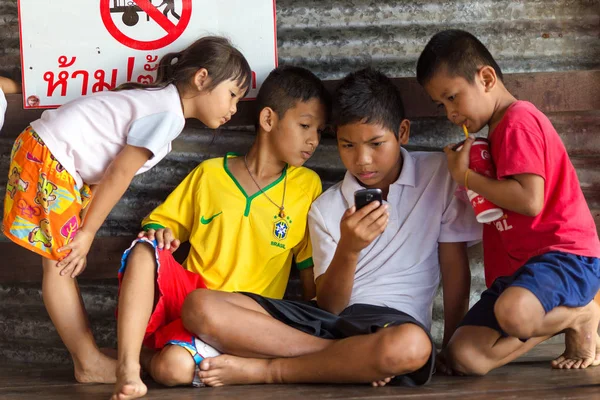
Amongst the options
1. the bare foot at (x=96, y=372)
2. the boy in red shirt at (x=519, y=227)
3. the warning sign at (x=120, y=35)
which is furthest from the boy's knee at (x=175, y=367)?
the warning sign at (x=120, y=35)

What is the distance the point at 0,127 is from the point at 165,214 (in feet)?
2.38

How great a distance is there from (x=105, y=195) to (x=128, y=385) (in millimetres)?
664

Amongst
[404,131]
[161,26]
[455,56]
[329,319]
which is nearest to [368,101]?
[404,131]

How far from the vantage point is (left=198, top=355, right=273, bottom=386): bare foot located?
2342mm

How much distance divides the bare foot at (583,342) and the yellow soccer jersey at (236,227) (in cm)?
98

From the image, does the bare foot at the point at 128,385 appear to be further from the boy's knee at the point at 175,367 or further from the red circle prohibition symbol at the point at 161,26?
the red circle prohibition symbol at the point at 161,26

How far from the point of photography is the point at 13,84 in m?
2.95

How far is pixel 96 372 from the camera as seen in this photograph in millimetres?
2506

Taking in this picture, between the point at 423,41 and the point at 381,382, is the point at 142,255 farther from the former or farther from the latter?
the point at 423,41

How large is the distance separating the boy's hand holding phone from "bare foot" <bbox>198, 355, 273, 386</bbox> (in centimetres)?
50

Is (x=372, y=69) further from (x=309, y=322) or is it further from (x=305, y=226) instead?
(x=309, y=322)

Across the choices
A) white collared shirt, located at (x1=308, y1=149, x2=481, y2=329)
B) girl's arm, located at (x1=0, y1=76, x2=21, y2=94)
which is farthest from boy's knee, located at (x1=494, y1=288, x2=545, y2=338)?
girl's arm, located at (x1=0, y1=76, x2=21, y2=94)

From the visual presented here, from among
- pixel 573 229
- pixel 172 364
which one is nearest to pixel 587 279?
pixel 573 229

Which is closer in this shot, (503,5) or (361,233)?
(361,233)
